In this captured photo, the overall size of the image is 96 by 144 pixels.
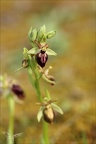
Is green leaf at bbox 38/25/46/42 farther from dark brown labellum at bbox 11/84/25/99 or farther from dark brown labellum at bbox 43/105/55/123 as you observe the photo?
dark brown labellum at bbox 11/84/25/99

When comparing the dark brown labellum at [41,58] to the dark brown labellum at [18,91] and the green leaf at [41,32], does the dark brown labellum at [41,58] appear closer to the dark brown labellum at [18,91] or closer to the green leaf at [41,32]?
the green leaf at [41,32]

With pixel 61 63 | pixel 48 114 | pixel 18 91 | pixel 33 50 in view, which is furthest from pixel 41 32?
pixel 61 63

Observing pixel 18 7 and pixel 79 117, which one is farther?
pixel 18 7

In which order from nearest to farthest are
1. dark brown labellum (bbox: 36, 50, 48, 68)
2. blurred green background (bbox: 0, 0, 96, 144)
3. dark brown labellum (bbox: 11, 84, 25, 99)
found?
dark brown labellum (bbox: 36, 50, 48, 68)
dark brown labellum (bbox: 11, 84, 25, 99)
blurred green background (bbox: 0, 0, 96, 144)

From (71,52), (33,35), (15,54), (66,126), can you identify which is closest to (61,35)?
(71,52)

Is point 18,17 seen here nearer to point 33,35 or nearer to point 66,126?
point 66,126

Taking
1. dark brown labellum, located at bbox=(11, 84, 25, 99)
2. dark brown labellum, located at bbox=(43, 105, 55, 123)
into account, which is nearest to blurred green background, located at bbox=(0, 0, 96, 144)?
dark brown labellum, located at bbox=(11, 84, 25, 99)

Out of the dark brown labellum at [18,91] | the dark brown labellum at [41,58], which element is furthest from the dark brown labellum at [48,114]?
the dark brown labellum at [18,91]
